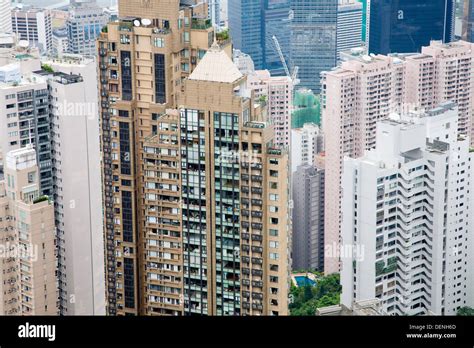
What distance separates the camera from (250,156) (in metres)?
20.7

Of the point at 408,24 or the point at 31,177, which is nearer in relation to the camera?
the point at 31,177

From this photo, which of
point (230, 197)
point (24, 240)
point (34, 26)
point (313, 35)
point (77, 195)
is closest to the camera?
point (230, 197)

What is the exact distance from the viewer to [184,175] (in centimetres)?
2180

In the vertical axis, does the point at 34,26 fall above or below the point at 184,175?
below

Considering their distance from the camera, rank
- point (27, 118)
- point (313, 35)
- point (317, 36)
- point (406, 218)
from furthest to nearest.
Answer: point (313, 35), point (317, 36), point (406, 218), point (27, 118)

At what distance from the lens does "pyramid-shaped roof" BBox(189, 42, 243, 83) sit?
21.0 meters

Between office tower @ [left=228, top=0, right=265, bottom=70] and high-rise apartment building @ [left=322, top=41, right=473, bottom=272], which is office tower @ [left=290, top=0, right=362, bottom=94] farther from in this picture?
high-rise apartment building @ [left=322, top=41, right=473, bottom=272]

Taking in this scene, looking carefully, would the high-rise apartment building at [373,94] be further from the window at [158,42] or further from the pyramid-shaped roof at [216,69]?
the pyramid-shaped roof at [216,69]

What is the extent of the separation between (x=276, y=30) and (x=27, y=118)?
57392mm

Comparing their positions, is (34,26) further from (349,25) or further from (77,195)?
(77,195)

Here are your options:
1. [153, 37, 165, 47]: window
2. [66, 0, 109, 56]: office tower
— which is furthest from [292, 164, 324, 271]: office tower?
[66, 0, 109, 56]: office tower

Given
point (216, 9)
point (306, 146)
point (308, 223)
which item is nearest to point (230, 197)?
point (308, 223)

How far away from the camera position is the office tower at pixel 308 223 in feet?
157
